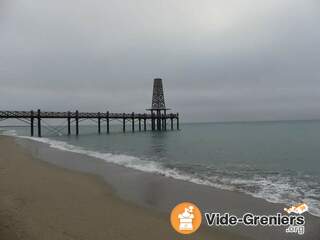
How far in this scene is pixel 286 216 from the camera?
6.98 meters

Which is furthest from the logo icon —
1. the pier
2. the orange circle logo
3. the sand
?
the pier

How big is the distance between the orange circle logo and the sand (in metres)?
0.17

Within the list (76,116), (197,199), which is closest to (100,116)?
(76,116)

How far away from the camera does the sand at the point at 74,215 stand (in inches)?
199

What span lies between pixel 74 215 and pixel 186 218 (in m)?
2.77

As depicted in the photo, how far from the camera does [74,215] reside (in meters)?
6.12

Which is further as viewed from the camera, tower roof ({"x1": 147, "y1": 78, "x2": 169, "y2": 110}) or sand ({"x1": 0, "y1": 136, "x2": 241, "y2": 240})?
tower roof ({"x1": 147, "y1": 78, "x2": 169, "y2": 110})

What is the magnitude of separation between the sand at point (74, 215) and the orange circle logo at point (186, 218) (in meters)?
0.17

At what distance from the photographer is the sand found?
5.04 m

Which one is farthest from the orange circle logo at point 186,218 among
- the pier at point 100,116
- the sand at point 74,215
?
the pier at point 100,116

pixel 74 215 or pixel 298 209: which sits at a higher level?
pixel 74 215

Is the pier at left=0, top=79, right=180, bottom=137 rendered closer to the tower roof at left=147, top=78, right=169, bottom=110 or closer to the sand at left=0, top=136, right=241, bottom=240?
the tower roof at left=147, top=78, right=169, bottom=110

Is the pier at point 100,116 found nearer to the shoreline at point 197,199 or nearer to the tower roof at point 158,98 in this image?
the tower roof at point 158,98

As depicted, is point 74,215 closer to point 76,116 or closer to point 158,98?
point 76,116
